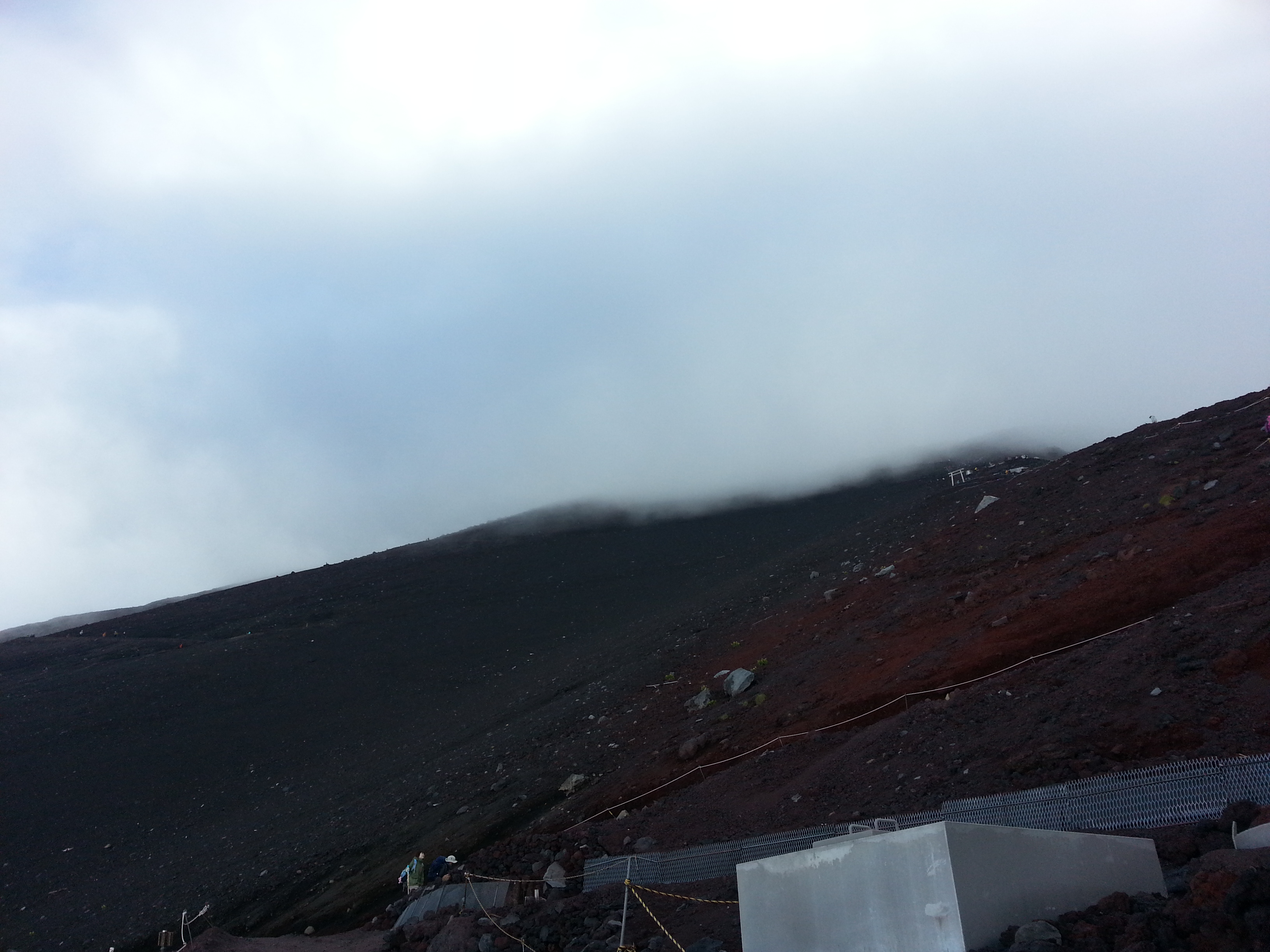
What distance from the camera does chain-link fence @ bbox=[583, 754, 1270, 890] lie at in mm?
7223

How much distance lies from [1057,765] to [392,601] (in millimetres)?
36234

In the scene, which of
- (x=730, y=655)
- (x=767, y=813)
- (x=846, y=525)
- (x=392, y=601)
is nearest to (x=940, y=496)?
(x=846, y=525)

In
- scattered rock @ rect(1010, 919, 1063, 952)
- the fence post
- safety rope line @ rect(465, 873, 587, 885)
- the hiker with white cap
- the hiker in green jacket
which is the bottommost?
the hiker in green jacket

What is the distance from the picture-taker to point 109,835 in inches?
887

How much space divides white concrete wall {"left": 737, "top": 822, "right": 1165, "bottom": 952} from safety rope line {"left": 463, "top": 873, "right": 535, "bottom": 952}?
415 centimetres

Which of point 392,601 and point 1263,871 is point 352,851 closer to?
point 1263,871

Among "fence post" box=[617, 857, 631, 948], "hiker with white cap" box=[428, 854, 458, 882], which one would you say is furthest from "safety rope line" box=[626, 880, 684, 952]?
"hiker with white cap" box=[428, 854, 458, 882]

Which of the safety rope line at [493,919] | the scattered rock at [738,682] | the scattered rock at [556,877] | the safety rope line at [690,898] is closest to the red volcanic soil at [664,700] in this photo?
the safety rope line at [690,898]

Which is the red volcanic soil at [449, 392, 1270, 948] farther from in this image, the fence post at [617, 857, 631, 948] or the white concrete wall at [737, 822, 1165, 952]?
the white concrete wall at [737, 822, 1165, 952]

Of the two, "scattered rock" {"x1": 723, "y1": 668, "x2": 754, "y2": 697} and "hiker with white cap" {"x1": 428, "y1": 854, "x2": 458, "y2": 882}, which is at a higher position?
"scattered rock" {"x1": 723, "y1": 668, "x2": 754, "y2": 697}

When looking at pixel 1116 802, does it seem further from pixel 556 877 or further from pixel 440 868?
pixel 440 868

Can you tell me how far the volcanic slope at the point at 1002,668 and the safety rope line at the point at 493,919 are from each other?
20.8 inches

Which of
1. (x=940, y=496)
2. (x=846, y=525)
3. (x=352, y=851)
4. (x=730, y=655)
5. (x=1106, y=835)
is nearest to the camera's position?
(x=1106, y=835)

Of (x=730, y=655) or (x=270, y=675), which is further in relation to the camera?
(x=270, y=675)
